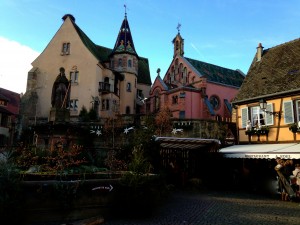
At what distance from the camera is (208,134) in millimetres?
23219

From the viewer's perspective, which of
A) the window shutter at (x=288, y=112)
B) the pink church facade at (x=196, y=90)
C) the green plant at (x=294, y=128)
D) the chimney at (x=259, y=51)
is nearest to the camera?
the green plant at (x=294, y=128)

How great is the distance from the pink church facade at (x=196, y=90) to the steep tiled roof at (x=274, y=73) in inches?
599

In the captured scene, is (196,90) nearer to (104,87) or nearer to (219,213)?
(104,87)

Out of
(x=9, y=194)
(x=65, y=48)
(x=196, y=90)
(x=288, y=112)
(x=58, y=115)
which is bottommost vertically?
(x=9, y=194)

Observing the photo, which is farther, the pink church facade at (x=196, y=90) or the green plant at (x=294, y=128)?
the pink church facade at (x=196, y=90)

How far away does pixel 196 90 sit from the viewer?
3762 centimetres

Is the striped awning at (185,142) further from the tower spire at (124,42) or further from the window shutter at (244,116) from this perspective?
the tower spire at (124,42)

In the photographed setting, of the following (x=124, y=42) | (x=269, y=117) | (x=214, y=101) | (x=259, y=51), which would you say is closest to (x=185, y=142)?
(x=269, y=117)

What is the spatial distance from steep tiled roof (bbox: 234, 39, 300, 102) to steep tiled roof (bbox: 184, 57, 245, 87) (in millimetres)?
18710

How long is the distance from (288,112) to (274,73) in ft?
11.9

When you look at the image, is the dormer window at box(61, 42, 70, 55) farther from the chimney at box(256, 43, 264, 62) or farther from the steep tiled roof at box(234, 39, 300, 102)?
the steep tiled roof at box(234, 39, 300, 102)

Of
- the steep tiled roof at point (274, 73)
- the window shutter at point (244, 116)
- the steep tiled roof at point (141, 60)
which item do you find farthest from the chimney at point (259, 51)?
the steep tiled roof at point (141, 60)

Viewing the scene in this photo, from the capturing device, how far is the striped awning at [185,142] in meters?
13.3

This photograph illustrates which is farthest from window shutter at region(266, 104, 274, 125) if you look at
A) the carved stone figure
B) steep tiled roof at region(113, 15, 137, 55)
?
steep tiled roof at region(113, 15, 137, 55)
